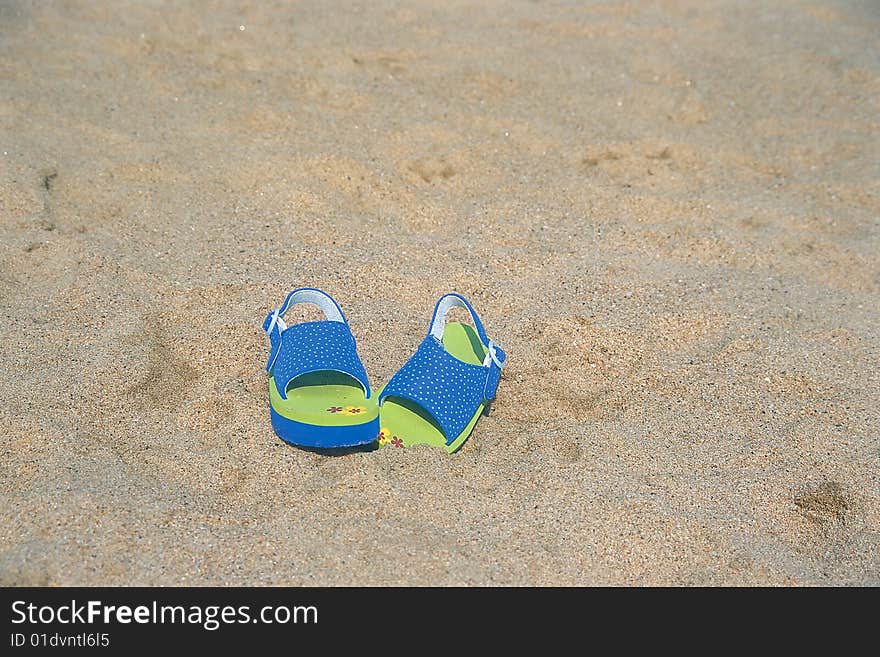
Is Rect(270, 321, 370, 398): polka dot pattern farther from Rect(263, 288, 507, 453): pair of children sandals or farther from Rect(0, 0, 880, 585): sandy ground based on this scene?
Rect(0, 0, 880, 585): sandy ground

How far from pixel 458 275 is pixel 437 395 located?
65cm

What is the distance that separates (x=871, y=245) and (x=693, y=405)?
1079 mm

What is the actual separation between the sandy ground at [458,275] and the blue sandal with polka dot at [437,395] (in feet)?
0.21

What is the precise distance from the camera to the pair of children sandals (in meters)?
1.98

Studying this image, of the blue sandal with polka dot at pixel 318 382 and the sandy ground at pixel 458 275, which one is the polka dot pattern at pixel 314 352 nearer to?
the blue sandal with polka dot at pixel 318 382

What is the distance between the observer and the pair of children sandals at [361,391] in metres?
1.98

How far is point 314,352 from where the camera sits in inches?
84.2

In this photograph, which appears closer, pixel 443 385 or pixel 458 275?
pixel 443 385

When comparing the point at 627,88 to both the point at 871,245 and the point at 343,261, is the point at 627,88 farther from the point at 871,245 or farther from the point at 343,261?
the point at 343,261

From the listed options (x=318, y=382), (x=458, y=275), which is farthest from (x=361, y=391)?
(x=458, y=275)

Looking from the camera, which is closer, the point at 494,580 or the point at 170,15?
the point at 494,580

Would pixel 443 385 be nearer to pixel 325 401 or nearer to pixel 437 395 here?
pixel 437 395

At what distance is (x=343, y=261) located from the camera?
266 cm
